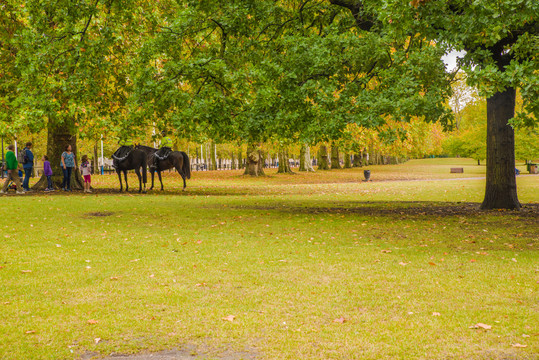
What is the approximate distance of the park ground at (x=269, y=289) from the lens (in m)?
4.90

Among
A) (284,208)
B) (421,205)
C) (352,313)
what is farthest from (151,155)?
(352,313)

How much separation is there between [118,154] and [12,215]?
30.3 ft

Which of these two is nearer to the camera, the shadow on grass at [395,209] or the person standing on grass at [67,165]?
the shadow on grass at [395,209]

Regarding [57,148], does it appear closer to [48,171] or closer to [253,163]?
[48,171]

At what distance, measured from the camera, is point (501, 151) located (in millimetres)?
15609

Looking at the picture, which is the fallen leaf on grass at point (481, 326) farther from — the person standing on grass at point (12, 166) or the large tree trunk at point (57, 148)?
the large tree trunk at point (57, 148)

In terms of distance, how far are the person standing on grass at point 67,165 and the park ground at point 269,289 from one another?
9842 mm

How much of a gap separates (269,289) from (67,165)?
62.0 ft

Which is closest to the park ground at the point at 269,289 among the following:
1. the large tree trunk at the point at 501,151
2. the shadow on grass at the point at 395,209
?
the shadow on grass at the point at 395,209

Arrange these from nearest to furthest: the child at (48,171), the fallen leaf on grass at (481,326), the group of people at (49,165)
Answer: the fallen leaf on grass at (481,326) → the group of people at (49,165) → the child at (48,171)

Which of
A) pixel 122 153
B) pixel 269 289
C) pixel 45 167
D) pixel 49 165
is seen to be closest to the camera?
pixel 269 289

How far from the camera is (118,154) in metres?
23.5

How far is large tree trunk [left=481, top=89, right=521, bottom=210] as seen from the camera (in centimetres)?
1555

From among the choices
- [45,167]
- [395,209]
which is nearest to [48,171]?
[45,167]
